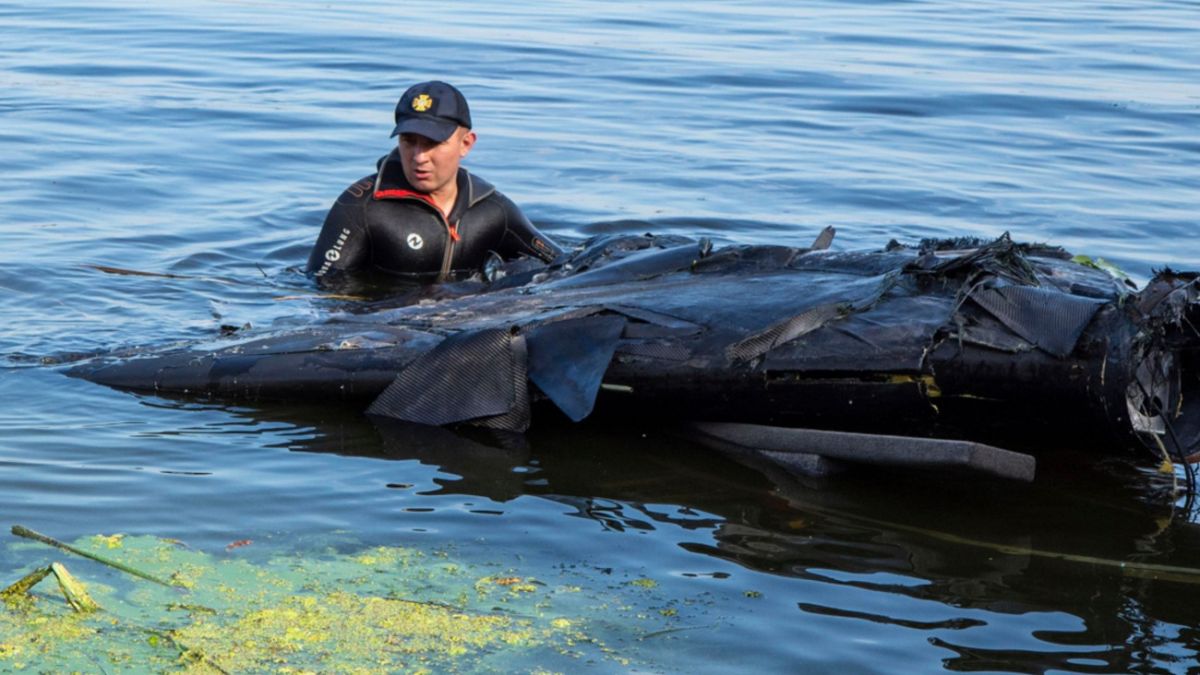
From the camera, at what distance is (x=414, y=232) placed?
340 inches

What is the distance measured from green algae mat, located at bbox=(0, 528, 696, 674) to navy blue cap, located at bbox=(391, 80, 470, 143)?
3.61m

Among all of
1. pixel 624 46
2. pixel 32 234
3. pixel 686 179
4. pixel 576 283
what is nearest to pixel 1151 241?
pixel 686 179

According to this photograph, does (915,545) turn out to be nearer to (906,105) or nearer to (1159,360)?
(1159,360)

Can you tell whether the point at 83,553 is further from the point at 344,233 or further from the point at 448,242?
the point at 448,242

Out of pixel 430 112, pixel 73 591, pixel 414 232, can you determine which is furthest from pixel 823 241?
pixel 73 591

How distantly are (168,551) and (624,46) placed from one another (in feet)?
44.3

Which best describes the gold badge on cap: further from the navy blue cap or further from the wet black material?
the wet black material

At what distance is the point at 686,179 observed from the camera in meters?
11.6

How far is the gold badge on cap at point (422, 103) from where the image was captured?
26.8 ft

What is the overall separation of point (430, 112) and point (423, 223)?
28.5 inches

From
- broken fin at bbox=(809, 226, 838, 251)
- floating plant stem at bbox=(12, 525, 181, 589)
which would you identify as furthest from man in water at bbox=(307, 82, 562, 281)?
floating plant stem at bbox=(12, 525, 181, 589)

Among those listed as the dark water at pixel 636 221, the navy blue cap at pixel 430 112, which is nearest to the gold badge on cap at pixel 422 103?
the navy blue cap at pixel 430 112

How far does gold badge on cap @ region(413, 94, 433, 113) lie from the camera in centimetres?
816

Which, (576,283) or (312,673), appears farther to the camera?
(576,283)
